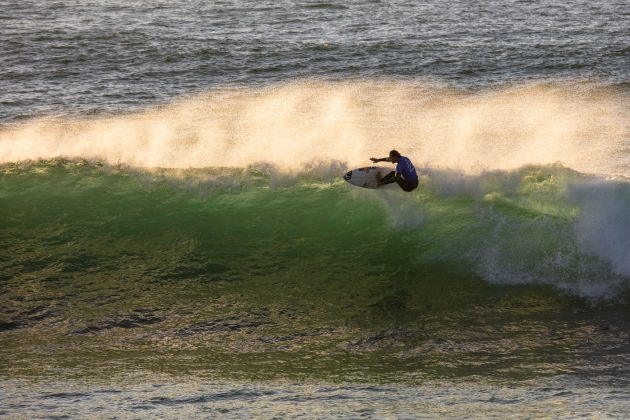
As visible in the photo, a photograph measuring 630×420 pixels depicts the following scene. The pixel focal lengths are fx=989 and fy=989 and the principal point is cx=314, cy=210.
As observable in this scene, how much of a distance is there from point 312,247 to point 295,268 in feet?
2.70

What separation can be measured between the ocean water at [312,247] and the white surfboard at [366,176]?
537 mm

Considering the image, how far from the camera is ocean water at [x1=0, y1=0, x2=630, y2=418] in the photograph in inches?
527

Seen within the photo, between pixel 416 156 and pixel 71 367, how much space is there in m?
13.3

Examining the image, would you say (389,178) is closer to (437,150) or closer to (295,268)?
(295,268)

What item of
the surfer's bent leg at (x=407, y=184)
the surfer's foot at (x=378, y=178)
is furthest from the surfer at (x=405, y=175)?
the surfer's foot at (x=378, y=178)

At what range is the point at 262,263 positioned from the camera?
17.5 meters

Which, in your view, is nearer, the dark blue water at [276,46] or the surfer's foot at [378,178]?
the surfer's foot at [378,178]

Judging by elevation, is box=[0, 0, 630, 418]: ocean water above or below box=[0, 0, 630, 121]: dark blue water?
below

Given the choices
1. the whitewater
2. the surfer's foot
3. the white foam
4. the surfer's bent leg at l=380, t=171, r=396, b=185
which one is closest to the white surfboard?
the surfer's foot

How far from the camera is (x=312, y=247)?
1806cm

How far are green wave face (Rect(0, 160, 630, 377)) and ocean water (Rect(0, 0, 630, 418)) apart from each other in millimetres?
45

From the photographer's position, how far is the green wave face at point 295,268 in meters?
14.7

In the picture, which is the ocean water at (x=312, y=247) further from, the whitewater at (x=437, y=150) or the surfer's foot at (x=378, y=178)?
the surfer's foot at (x=378, y=178)

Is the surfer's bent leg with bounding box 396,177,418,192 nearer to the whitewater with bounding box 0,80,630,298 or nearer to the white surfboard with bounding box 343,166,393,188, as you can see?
the white surfboard with bounding box 343,166,393,188
